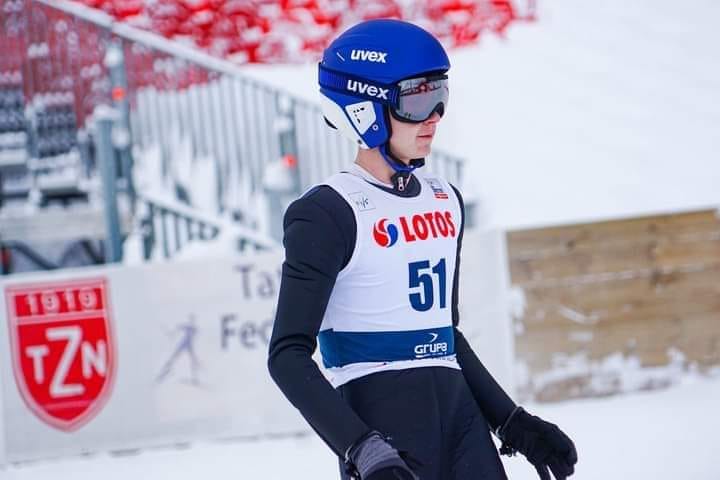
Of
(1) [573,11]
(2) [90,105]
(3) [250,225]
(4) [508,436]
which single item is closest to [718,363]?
(3) [250,225]

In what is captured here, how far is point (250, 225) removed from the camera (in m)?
7.46

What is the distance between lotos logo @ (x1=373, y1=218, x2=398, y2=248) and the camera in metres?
1.86

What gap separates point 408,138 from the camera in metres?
1.95

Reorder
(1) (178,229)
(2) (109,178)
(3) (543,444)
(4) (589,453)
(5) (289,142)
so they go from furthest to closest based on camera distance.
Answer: (1) (178,229)
(5) (289,142)
(2) (109,178)
(4) (589,453)
(3) (543,444)

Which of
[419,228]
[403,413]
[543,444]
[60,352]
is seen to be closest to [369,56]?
[419,228]

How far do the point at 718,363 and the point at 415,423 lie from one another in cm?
443

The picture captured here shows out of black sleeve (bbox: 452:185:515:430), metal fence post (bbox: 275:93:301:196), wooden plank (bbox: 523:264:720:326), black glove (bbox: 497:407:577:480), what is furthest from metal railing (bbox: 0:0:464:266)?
black glove (bbox: 497:407:577:480)

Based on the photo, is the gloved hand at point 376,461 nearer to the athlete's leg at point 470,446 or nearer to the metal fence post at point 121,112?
the athlete's leg at point 470,446

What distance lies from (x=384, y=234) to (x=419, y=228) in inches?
3.8

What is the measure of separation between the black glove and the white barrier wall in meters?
3.48

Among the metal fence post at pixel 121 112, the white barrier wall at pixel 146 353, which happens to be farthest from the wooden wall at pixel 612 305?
the metal fence post at pixel 121 112

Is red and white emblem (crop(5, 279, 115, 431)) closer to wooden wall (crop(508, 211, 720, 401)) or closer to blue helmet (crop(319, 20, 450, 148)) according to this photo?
wooden wall (crop(508, 211, 720, 401))

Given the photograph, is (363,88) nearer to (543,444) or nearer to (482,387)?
(482,387)

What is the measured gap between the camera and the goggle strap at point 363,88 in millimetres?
1908
